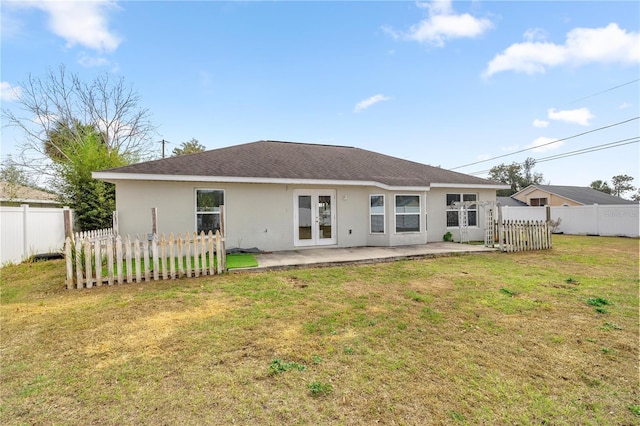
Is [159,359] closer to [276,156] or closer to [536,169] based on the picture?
[276,156]

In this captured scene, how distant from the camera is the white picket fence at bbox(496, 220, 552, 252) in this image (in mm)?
10703

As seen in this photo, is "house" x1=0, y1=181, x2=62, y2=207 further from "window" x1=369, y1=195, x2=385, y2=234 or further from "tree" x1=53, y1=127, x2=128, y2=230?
"window" x1=369, y1=195, x2=385, y2=234

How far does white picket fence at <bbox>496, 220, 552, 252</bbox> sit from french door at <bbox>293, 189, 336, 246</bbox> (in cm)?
645

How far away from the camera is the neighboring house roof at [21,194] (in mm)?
14754

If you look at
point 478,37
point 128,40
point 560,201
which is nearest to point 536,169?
point 560,201

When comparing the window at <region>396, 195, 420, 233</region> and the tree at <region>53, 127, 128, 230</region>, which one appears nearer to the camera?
the window at <region>396, 195, 420, 233</region>

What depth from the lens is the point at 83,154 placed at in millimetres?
12234

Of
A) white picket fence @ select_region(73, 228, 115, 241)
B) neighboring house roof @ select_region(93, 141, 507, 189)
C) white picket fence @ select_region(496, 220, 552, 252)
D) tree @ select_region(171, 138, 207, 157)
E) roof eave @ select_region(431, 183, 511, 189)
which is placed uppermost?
tree @ select_region(171, 138, 207, 157)

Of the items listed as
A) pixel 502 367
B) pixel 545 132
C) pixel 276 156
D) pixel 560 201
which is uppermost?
pixel 545 132

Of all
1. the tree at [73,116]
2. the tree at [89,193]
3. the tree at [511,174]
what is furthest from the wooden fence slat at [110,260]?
the tree at [511,174]

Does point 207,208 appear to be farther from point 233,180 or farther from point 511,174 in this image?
point 511,174

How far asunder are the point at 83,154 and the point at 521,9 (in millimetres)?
19847

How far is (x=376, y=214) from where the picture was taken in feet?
38.1

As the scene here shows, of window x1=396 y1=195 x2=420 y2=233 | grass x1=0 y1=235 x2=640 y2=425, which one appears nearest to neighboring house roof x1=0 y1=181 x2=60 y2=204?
grass x1=0 y1=235 x2=640 y2=425
